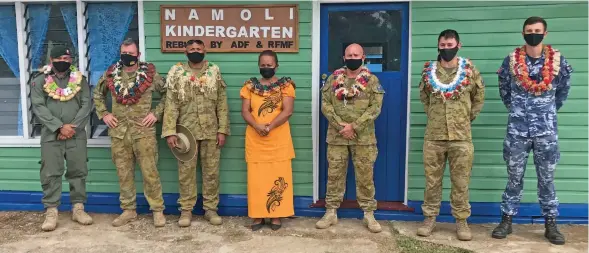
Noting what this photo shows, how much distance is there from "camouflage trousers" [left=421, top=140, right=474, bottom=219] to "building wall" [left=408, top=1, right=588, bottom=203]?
1.58ft

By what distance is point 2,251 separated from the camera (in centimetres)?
391

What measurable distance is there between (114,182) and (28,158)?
0.96 meters

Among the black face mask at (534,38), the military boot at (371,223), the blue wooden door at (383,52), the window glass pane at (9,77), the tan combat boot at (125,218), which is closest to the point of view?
the black face mask at (534,38)


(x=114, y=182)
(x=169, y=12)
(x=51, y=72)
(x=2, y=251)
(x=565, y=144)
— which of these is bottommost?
(x=2, y=251)

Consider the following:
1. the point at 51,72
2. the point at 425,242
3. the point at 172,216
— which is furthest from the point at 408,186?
the point at 51,72

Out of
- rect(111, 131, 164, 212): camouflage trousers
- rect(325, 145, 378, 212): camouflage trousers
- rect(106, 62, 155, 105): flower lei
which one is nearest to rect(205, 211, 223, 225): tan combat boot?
rect(111, 131, 164, 212): camouflage trousers

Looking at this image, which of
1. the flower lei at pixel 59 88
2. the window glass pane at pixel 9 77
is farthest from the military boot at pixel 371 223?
the window glass pane at pixel 9 77

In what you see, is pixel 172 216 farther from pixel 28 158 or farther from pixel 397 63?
pixel 397 63

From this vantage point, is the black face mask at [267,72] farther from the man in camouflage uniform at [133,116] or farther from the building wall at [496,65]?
the building wall at [496,65]

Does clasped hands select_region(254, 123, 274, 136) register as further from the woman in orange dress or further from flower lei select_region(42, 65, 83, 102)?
flower lei select_region(42, 65, 83, 102)

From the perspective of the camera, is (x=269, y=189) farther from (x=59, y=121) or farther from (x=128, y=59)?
(x=59, y=121)

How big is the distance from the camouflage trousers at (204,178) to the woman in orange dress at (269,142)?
333mm

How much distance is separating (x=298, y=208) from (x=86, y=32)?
284cm

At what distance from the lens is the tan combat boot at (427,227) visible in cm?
418
